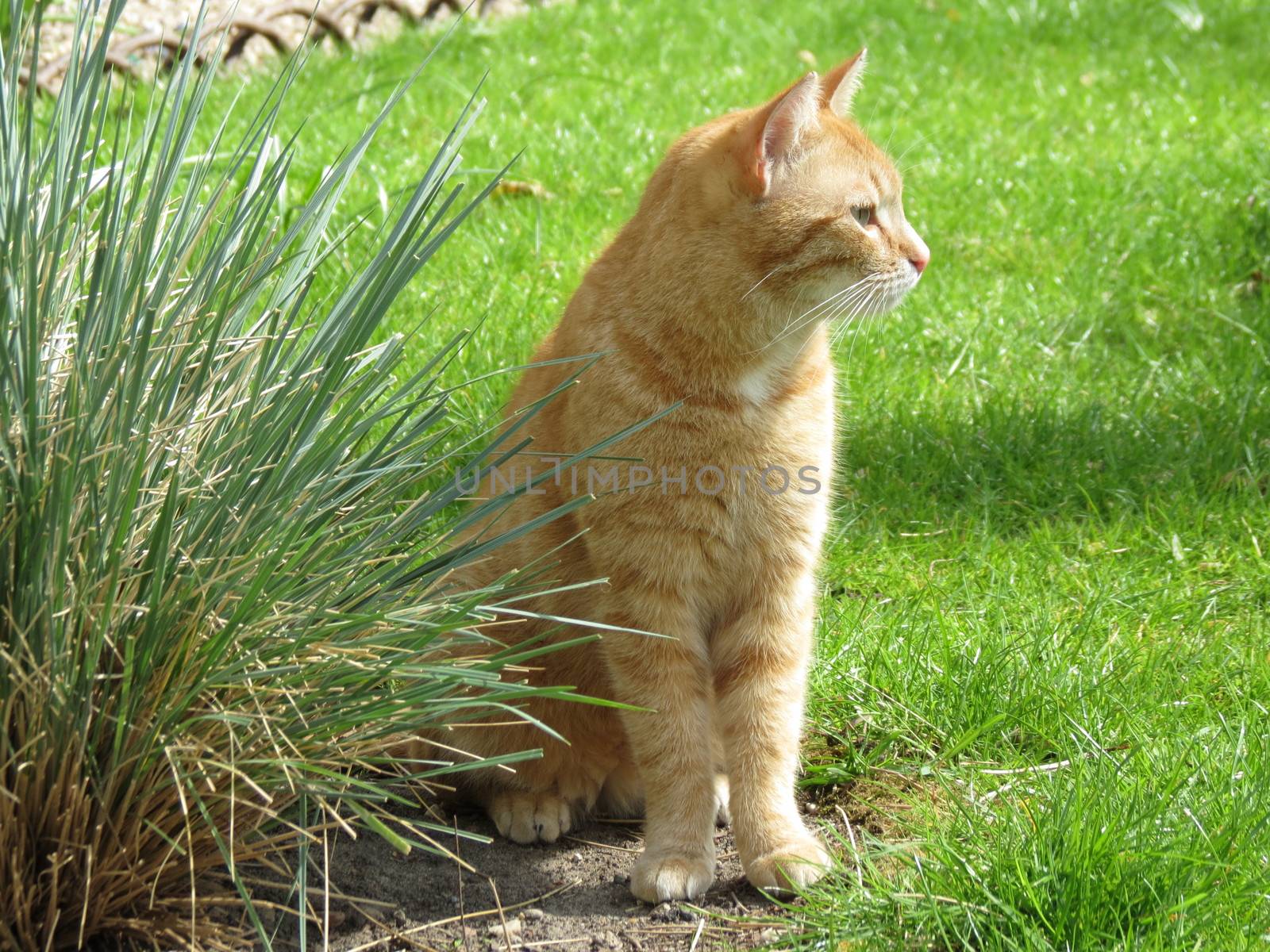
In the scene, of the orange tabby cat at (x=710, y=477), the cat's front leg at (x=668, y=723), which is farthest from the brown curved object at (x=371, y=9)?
the cat's front leg at (x=668, y=723)

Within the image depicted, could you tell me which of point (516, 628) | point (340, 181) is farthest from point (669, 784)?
point (340, 181)

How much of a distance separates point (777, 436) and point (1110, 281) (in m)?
2.74

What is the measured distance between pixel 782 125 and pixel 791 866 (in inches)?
53.0

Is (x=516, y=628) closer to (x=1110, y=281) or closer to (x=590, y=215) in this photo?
(x=590, y=215)

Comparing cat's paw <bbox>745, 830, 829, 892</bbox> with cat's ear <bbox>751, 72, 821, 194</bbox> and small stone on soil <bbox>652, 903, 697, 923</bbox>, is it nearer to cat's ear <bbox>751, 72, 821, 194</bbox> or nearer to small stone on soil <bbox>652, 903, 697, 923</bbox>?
small stone on soil <bbox>652, 903, 697, 923</bbox>

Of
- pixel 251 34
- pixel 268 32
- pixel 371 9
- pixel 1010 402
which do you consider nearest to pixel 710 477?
pixel 1010 402

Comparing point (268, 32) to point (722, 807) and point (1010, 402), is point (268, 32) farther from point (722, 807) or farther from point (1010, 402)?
point (722, 807)

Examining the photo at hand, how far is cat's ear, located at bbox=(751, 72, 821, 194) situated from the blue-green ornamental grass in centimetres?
69

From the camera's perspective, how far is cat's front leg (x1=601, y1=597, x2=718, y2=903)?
2355 millimetres

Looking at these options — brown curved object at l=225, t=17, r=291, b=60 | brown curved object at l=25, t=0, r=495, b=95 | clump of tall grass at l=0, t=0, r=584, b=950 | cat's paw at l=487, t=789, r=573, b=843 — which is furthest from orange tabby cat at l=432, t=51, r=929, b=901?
brown curved object at l=225, t=17, r=291, b=60

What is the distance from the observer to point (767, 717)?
2445mm

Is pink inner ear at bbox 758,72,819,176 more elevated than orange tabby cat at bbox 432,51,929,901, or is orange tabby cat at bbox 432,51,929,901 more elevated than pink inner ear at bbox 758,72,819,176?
pink inner ear at bbox 758,72,819,176

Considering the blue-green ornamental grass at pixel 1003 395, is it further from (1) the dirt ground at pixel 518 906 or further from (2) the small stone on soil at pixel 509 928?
(2) the small stone on soil at pixel 509 928

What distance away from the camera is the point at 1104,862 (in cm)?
195
